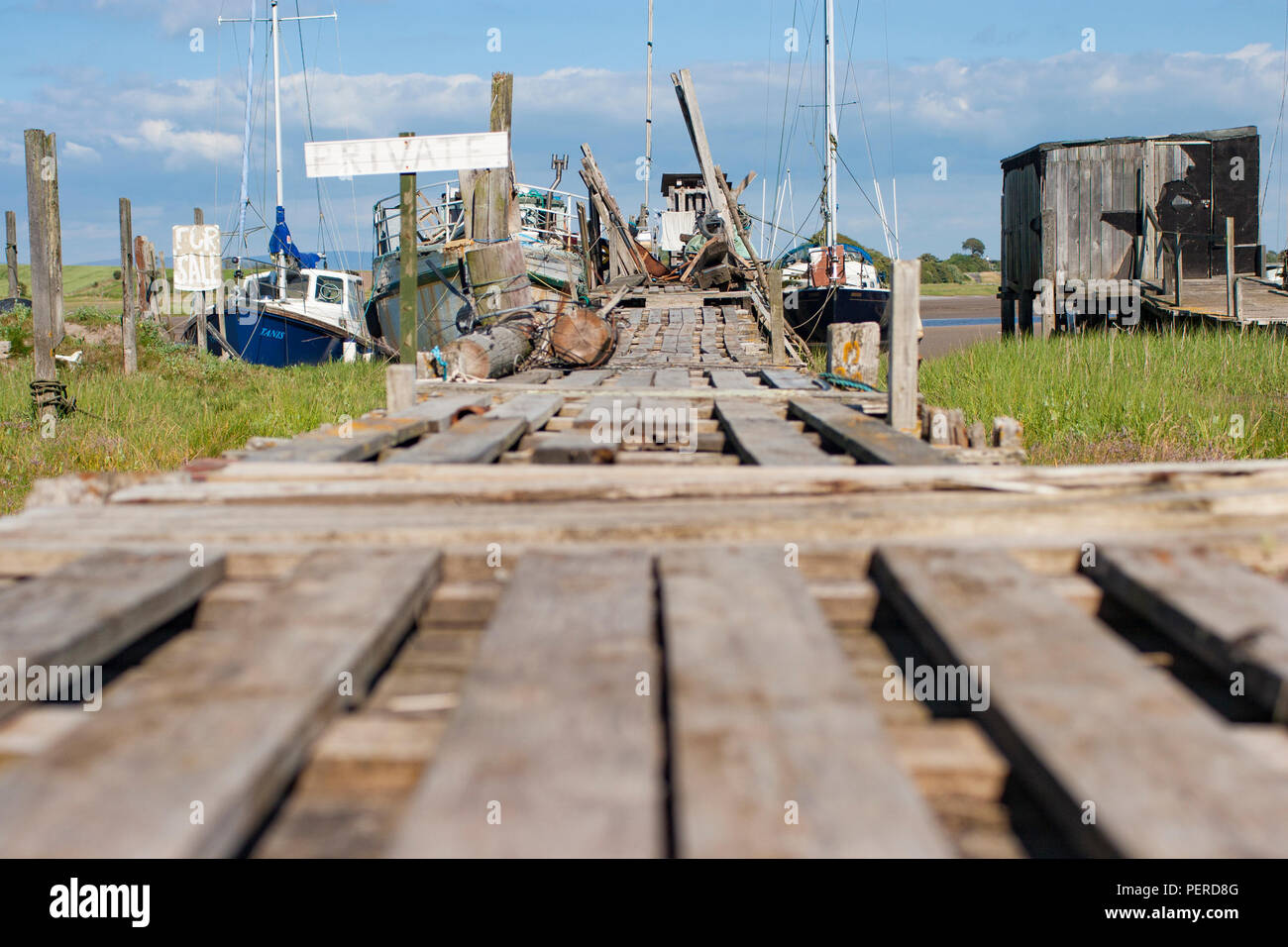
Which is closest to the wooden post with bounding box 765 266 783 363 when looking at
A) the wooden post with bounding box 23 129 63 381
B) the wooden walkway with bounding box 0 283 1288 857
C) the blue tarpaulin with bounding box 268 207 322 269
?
the wooden post with bounding box 23 129 63 381

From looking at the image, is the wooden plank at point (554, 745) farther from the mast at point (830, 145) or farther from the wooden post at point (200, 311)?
the mast at point (830, 145)

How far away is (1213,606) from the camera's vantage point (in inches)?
72.8

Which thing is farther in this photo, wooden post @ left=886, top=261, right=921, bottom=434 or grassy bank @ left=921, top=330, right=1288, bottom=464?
grassy bank @ left=921, top=330, right=1288, bottom=464

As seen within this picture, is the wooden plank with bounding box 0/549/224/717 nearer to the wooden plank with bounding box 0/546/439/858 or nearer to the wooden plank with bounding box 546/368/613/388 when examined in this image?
the wooden plank with bounding box 0/546/439/858

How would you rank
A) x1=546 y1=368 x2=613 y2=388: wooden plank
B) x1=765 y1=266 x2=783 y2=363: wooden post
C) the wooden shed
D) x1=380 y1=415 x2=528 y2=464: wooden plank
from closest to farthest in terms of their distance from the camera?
x1=380 y1=415 x2=528 y2=464: wooden plank < x1=546 y1=368 x2=613 y2=388: wooden plank < x1=765 y1=266 x2=783 y2=363: wooden post < the wooden shed

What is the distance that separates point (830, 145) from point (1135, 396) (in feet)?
64.2

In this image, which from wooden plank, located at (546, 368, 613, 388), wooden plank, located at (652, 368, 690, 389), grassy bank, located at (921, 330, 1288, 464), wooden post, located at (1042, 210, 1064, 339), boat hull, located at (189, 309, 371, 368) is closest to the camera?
grassy bank, located at (921, 330, 1288, 464)

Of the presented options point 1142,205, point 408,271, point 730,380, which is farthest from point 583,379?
point 1142,205

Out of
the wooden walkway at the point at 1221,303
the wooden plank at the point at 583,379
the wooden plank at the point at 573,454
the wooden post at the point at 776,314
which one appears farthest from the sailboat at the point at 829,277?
the wooden plank at the point at 573,454

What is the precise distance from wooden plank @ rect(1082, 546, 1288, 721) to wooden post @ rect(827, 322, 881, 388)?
5.26 metres

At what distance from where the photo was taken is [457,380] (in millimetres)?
7520

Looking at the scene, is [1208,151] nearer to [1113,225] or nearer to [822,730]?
[1113,225]

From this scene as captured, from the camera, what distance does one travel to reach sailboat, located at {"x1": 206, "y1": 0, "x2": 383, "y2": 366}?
21047 mm

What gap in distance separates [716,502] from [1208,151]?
1737 centimetres
